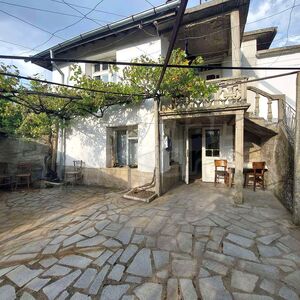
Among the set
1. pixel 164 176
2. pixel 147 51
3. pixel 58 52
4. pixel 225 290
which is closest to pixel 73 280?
pixel 225 290

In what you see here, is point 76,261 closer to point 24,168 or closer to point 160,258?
point 160,258

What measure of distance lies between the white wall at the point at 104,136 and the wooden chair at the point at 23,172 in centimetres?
176

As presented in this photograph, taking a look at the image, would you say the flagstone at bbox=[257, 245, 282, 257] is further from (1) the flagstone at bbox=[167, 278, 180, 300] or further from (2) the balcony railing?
(2) the balcony railing

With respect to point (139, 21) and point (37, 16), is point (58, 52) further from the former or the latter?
point (139, 21)

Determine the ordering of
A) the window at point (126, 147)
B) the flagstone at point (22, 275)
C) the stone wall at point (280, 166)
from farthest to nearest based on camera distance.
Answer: the window at point (126, 147), the stone wall at point (280, 166), the flagstone at point (22, 275)

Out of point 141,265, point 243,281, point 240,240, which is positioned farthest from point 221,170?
point 141,265

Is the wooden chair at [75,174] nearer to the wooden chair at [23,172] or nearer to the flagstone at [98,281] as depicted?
the wooden chair at [23,172]

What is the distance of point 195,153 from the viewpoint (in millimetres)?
8852

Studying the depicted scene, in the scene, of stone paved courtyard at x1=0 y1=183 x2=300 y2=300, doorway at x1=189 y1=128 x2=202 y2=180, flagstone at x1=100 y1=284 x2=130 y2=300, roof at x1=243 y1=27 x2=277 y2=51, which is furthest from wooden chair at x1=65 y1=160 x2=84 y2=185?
roof at x1=243 y1=27 x2=277 y2=51

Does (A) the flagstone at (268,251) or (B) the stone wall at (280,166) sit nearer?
(A) the flagstone at (268,251)

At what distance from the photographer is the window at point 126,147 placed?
24.6 feet

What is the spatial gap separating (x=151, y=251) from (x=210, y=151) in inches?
221

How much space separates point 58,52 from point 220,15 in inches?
271

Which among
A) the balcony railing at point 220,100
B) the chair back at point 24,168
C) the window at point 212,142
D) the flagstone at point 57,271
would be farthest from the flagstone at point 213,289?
the chair back at point 24,168
